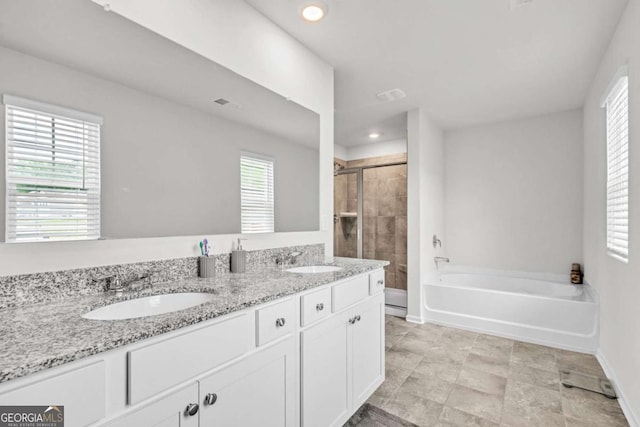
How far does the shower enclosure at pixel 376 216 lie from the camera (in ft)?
14.8

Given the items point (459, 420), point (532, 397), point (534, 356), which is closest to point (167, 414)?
point (459, 420)

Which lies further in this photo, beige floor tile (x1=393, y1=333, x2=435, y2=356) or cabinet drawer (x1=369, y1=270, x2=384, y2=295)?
beige floor tile (x1=393, y1=333, x2=435, y2=356)

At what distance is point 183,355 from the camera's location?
959 mm

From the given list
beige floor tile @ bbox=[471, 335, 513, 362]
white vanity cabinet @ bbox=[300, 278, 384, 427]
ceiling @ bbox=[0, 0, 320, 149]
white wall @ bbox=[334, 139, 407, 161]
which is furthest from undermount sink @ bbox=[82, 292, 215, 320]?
white wall @ bbox=[334, 139, 407, 161]

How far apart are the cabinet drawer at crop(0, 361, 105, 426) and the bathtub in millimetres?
3498

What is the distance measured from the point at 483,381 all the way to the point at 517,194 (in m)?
2.67

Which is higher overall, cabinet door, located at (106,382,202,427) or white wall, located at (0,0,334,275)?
white wall, located at (0,0,334,275)

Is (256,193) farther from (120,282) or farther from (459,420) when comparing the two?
(459,420)

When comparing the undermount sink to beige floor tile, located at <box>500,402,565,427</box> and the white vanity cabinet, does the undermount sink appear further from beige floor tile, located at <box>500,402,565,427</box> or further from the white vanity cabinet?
beige floor tile, located at <box>500,402,565,427</box>

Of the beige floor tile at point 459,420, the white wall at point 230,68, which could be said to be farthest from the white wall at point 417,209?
the beige floor tile at point 459,420

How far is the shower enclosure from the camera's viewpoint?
14.8 ft

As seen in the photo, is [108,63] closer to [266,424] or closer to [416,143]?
[266,424]

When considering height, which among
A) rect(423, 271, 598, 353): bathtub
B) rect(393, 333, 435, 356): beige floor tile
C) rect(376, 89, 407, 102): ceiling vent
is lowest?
rect(393, 333, 435, 356): beige floor tile

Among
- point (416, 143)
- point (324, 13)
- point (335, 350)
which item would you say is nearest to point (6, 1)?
point (324, 13)
